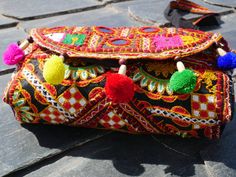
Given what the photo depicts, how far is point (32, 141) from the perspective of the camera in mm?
1066

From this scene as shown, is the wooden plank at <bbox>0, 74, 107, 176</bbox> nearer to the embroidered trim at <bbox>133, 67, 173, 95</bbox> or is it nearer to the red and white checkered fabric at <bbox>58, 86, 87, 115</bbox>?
the red and white checkered fabric at <bbox>58, 86, 87, 115</bbox>

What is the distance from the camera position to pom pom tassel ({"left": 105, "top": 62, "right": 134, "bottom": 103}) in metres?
0.85

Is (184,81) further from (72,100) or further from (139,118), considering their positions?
(72,100)

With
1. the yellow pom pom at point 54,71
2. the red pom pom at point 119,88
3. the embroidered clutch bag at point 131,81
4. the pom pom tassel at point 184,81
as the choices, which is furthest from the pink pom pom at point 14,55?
the pom pom tassel at point 184,81

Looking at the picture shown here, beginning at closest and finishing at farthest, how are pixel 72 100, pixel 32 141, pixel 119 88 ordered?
pixel 119 88 → pixel 72 100 → pixel 32 141

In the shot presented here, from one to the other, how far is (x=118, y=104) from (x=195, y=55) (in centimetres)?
24

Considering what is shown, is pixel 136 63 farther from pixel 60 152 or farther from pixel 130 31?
pixel 60 152

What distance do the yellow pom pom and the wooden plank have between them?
23 cm

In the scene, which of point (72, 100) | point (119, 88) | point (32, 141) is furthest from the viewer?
point (32, 141)

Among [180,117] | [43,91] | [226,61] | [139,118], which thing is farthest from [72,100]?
[226,61]

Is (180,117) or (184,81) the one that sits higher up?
(184,81)

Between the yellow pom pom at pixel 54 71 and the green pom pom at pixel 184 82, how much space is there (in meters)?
0.28

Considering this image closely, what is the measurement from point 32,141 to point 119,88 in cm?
37

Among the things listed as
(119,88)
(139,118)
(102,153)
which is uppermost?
(119,88)
